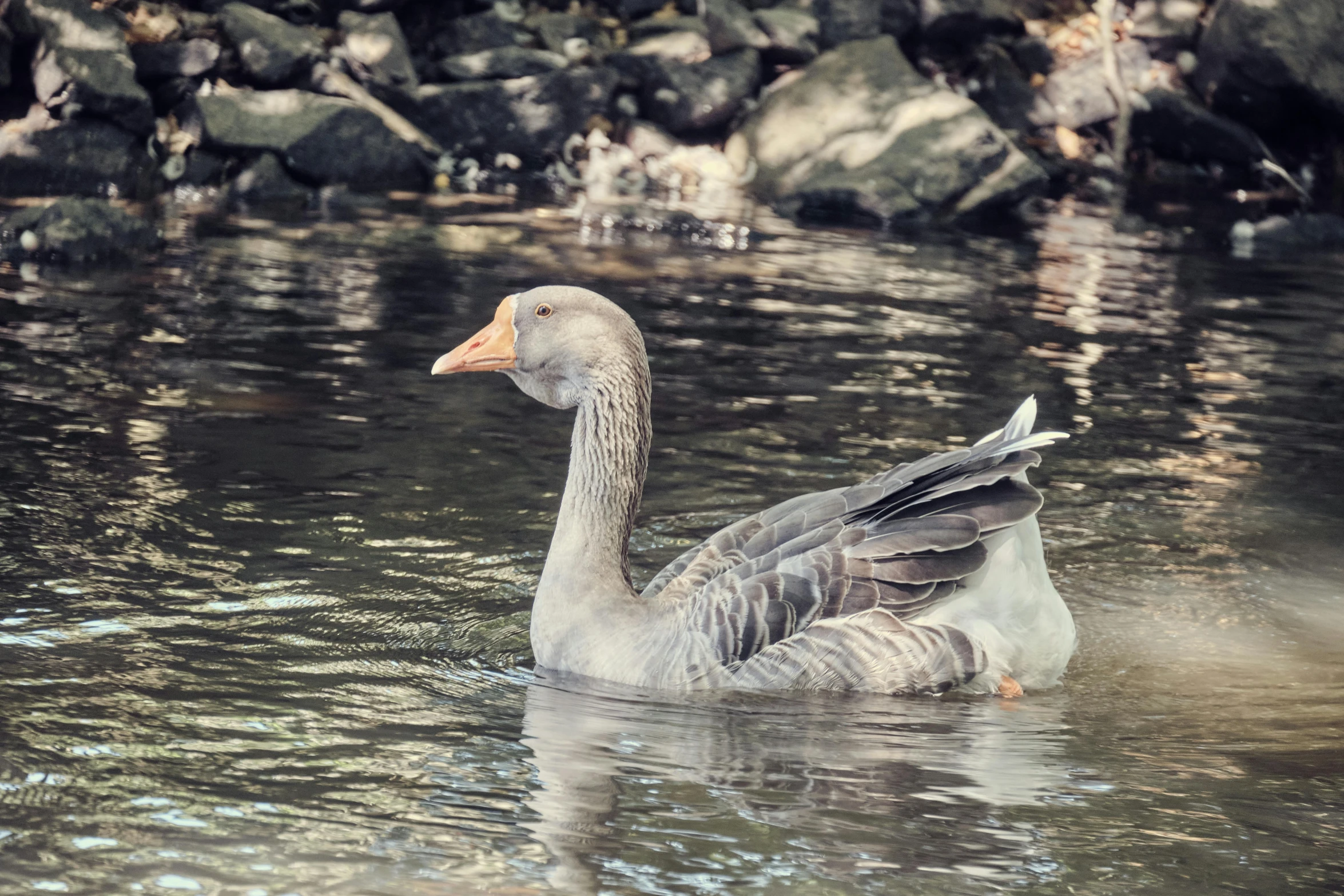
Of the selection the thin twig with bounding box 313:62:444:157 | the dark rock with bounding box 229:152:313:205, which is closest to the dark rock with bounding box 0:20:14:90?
the dark rock with bounding box 229:152:313:205

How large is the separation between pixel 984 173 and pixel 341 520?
13.5m

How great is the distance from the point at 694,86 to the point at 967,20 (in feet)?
16.1

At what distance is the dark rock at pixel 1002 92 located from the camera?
23.3m

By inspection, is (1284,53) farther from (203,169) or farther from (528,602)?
(528,602)

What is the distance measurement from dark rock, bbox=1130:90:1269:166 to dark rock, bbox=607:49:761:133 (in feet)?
19.4

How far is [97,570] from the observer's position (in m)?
6.46

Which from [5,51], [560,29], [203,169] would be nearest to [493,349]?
[203,169]

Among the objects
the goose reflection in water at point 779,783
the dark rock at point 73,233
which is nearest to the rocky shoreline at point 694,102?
the dark rock at point 73,233

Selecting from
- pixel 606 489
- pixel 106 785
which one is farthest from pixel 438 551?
pixel 106 785

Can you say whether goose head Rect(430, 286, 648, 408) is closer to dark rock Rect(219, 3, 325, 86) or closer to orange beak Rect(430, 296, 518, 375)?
orange beak Rect(430, 296, 518, 375)

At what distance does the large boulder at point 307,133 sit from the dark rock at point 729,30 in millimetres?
4863

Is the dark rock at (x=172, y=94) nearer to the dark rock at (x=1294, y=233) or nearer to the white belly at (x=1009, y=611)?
the dark rock at (x=1294, y=233)

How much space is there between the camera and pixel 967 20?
2347 centimetres

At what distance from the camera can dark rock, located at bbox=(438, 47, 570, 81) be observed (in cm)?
2089
